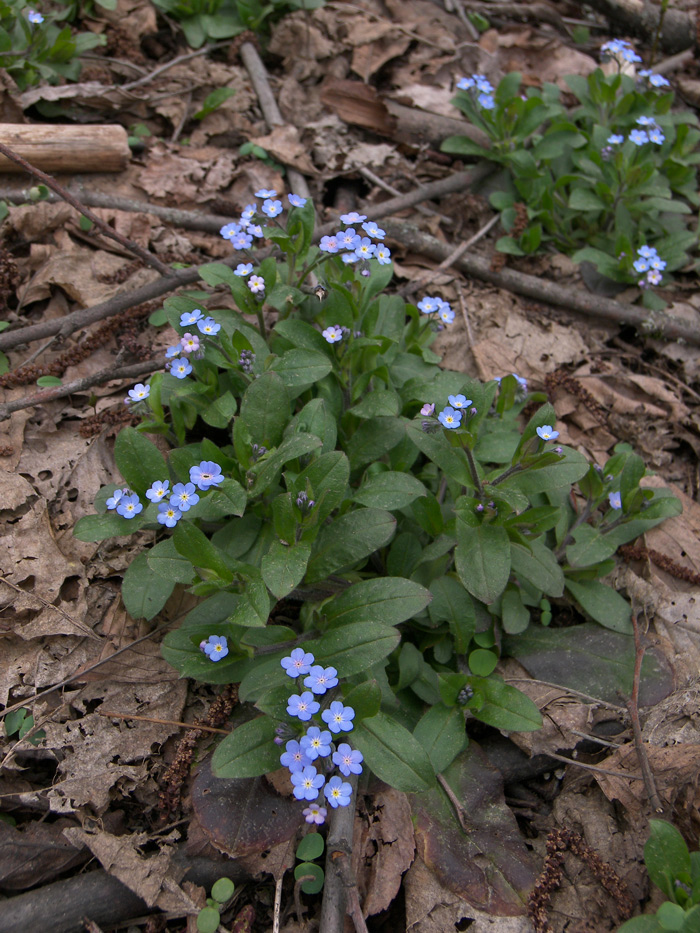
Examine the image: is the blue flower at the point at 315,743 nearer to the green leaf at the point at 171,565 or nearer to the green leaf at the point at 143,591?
the green leaf at the point at 171,565

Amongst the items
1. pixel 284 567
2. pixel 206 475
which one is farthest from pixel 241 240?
pixel 284 567

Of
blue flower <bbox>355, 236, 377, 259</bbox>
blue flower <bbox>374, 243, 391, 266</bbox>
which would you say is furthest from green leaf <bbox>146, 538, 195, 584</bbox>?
blue flower <bbox>374, 243, 391, 266</bbox>

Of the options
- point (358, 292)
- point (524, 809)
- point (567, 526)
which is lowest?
point (524, 809)

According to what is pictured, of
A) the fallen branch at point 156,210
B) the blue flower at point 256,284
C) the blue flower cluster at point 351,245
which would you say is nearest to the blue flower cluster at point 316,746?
the blue flower at point 256,284

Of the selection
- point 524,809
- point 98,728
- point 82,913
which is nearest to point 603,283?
point 524,809

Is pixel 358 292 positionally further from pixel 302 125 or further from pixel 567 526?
pixel 302 125

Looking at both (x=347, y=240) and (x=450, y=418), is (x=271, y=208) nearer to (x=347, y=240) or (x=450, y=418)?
(x=347, y=240)
